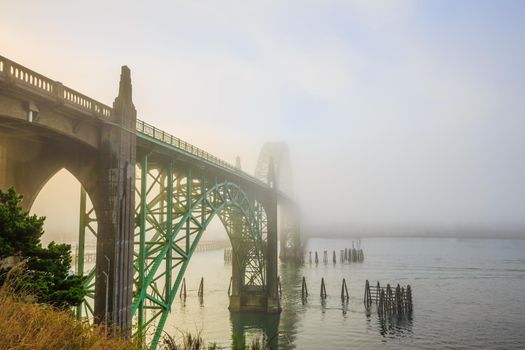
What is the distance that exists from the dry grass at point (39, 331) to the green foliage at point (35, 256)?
6.52ft

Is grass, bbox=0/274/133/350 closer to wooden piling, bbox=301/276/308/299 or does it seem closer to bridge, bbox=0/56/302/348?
bridge, bbox=0/56/302/348

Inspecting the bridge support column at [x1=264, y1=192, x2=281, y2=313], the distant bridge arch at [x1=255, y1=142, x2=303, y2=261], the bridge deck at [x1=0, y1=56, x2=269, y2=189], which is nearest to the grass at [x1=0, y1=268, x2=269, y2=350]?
the bridge deck at [x1=0, y1=56, x2=269, y2=189]

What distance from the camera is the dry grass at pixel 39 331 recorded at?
8094mm

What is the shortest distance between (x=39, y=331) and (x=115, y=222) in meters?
9.21

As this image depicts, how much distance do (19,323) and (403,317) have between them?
45.1 m

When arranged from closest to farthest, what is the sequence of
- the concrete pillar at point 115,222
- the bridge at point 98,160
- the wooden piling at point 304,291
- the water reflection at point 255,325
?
the bridge at point 98,160, the concrete pillar at point 115,222, the water reflection at point 255,325, the wooden piling at point 304,291

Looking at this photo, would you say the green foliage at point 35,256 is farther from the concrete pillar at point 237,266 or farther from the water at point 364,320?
the concrete pillar at point 237,266

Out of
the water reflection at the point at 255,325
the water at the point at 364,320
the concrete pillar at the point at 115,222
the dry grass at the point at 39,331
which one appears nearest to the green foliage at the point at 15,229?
the dry grass at the point at 39,331

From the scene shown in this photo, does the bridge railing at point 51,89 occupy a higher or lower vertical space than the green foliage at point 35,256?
higher

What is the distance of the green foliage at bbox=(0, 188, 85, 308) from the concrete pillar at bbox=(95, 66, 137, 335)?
→ 396 cm

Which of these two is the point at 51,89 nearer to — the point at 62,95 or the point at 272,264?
the point at 62,95

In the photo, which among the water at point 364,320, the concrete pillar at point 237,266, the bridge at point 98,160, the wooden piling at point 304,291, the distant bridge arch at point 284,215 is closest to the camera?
the bridge at point 98,160

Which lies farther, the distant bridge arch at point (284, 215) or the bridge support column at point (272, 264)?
the distant bridge arch at point (284, 215)

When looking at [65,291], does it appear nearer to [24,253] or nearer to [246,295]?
[24,253]
